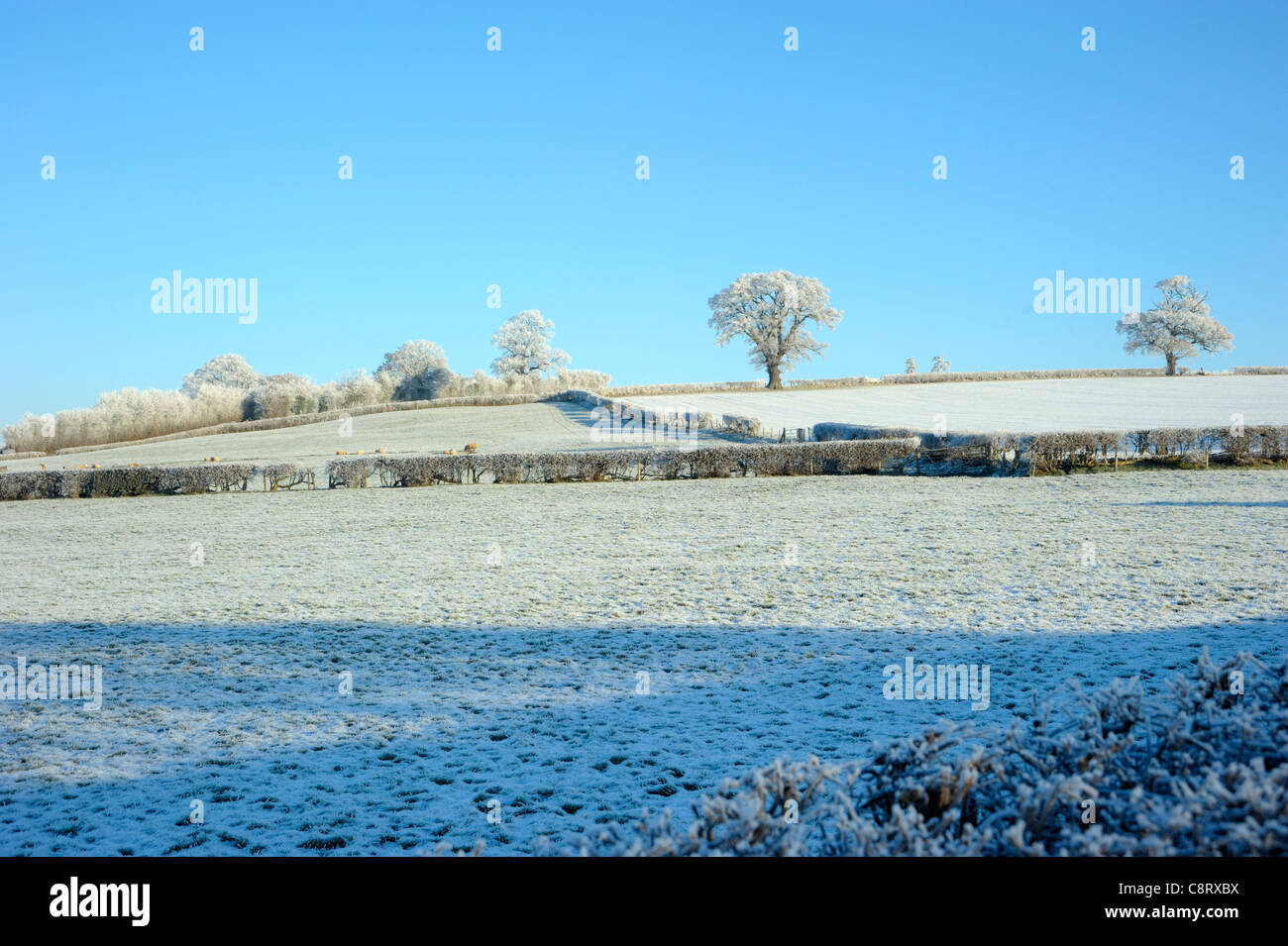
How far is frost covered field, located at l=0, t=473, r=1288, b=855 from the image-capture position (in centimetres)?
607

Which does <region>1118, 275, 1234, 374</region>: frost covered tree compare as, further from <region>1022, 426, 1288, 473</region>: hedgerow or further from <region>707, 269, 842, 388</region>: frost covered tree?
<region>1022, 426, 1288, 473</region>: hedgerow

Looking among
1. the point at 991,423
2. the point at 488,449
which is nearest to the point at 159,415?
the point at 488,449

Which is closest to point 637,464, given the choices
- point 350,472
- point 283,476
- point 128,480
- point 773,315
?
point 350,472

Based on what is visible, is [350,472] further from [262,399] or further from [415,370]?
[415,370]

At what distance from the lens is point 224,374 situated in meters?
103

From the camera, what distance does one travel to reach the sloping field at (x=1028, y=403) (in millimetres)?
35875

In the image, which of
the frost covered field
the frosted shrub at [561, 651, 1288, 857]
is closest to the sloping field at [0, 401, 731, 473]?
the frost covered field

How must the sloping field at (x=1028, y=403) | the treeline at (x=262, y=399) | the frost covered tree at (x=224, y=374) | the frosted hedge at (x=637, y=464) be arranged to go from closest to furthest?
1. the frosted hedge at (x=637, y=464)
2. the sloping field at (x=1028, y=403)
3. the treeline at (x=262, y=399)
4. the frost covered tree at (x=224, y=374)

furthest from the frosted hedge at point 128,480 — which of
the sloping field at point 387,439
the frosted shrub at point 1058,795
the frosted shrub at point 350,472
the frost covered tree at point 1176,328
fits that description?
the frost covered tree at point 1176,328

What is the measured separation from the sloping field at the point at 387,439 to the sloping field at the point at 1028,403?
863 centimetres

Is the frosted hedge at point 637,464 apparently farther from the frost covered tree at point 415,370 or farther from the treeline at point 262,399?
the frost covered tree at point 415,370

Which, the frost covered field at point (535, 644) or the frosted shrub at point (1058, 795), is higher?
the frosted shrub at point (1058, 795)

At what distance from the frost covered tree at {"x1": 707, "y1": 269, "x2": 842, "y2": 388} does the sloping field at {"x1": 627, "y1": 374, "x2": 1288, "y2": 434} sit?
514 centimetres

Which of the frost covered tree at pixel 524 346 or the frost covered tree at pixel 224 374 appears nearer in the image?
the frost covered tree at pixel 524 346
